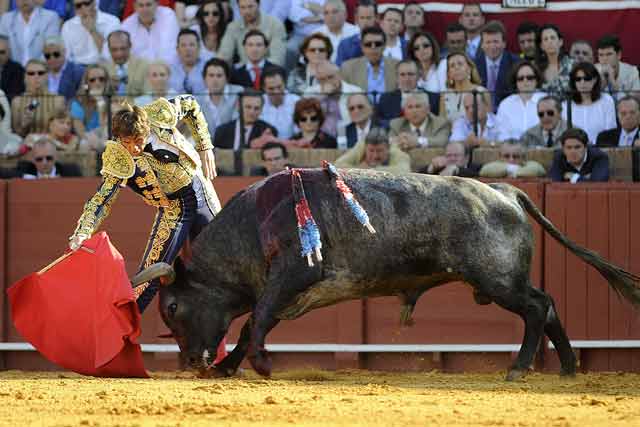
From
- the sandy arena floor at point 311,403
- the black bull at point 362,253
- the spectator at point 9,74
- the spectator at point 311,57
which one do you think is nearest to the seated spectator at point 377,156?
the spectator at point 311,57

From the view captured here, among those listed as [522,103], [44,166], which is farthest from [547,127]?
[44,166]

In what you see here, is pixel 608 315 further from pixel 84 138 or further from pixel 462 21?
pixel 84 138

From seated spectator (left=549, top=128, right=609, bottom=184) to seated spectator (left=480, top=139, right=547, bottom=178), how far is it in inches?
4.9

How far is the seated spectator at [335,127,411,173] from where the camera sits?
8.67 m

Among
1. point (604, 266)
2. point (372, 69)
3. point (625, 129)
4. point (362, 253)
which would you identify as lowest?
point (604, 266)

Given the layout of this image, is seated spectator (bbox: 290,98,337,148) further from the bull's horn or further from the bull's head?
the bull's horn

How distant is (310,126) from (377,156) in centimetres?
84

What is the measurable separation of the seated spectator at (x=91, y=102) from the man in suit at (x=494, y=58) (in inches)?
114

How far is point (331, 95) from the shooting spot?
30.9 feet

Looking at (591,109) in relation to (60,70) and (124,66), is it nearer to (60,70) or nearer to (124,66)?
(124,66)

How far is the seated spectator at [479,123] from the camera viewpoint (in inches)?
365

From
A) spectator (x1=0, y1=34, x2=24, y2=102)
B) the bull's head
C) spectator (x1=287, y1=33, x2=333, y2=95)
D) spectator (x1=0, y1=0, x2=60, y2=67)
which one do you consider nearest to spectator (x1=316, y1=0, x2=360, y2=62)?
spectator (x1=287, y1=33, x2=333, y2=95)

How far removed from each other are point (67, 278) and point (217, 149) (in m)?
2.79

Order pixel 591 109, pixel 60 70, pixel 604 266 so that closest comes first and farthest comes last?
pixel 604 266
pixel 591 109
pixel 60 70
